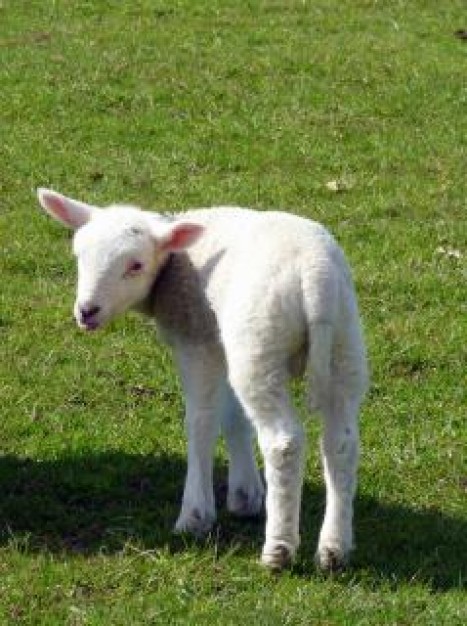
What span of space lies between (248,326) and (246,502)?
4.12 feet

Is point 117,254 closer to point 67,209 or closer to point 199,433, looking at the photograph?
point 67,209

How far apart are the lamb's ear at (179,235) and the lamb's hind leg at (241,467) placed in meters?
0.82

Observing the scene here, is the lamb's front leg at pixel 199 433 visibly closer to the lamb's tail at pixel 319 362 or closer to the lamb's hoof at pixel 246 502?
the lamb's hoof at pixel 246 502

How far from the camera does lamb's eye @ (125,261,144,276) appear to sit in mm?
6805

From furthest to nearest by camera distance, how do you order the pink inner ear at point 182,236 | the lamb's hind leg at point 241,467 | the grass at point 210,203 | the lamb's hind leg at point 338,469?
1. the lamb's hind leg at point 241,467
2. the pink inner ear at point 182,236
3. the grass at point 210,203
4. the lamb's hind leg at point 338,469

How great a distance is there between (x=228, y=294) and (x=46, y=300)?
3.83 meters

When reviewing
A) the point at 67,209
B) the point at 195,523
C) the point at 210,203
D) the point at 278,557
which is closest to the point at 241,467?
the point at 195,523

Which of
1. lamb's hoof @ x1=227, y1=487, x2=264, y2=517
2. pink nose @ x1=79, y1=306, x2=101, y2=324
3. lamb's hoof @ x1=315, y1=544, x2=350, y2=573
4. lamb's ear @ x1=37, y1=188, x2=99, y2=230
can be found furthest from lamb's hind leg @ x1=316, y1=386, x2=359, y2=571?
lamb's ear @ x1=37, y1=188, x2=99, y2=230

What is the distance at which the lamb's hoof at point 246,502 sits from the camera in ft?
24.0

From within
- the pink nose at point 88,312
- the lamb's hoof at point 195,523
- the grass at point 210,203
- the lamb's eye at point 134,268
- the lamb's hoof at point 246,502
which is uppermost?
the lamb's eye at point 134,268

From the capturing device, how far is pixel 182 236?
684 centimetres

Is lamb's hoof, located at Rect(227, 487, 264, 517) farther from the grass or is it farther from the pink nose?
the pink nose

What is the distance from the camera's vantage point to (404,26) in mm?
18281

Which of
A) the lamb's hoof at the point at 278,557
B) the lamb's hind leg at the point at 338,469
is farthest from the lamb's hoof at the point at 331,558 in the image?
the lamb's hoof at the point at 278,557
